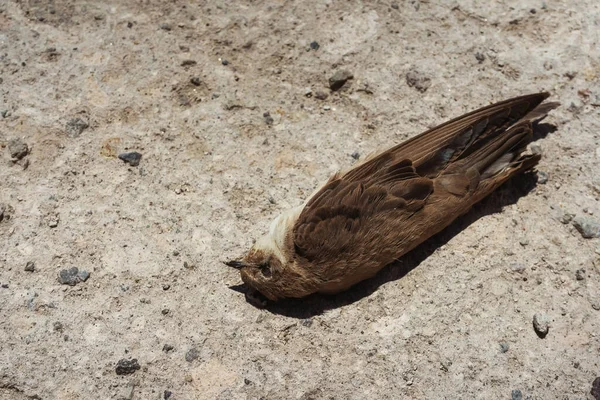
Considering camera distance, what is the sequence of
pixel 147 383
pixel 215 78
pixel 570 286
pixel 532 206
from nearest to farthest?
pixel 147 383 < pixel 570 286 < pixel 532 206 < pixel 215 78

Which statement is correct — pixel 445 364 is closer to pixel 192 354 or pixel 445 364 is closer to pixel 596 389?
pixel 596 389

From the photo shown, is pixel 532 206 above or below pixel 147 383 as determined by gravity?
above

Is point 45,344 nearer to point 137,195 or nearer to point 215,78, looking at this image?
point 137,195

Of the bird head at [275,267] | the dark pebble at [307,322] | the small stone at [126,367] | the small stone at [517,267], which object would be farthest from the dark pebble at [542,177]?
the small stone at [126,367]

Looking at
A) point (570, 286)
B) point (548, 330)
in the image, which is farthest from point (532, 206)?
point (548, 330)

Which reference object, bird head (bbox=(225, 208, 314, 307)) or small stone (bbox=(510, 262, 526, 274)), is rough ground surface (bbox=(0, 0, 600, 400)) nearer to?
small stone (bbox=(510, 262, 526, 274))

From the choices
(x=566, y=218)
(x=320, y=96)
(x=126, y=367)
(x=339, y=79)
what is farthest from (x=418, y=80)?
(x=126, y=367)

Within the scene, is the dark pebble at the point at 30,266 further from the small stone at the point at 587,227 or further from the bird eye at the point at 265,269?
the small stone at the point at 587,227
